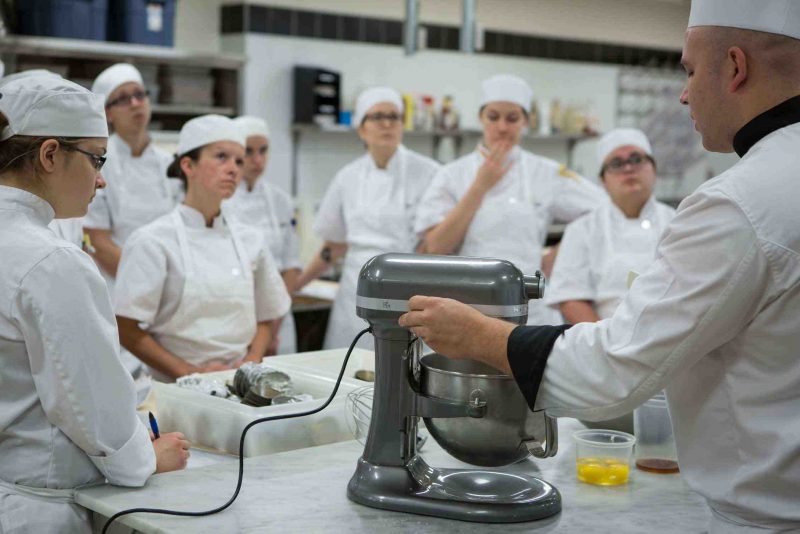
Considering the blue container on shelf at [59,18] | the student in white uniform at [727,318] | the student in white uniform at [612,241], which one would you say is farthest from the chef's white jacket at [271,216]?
the student in white uniform at [727,318]

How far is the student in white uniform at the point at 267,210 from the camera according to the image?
4.53 meters

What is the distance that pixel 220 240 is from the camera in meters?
3.19

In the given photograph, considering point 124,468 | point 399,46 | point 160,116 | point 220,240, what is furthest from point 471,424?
point 399,46

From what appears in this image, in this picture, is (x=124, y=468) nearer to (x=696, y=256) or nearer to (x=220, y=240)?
(x=696, y=256)

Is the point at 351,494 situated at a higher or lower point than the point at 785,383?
lower

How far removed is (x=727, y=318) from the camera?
1394mm

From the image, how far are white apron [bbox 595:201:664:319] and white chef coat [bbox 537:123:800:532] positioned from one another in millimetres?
2072

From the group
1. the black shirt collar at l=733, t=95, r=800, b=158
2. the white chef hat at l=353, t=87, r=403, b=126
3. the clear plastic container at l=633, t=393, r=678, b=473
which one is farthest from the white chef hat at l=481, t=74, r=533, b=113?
the black shirt collar at l=733, t=95, r=800, b=158

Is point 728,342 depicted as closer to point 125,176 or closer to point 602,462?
point 602,462

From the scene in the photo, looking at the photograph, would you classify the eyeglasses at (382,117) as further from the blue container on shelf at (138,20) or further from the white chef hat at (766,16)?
the white chef hat at (766,16)

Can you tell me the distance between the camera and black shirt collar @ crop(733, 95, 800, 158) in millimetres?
1442

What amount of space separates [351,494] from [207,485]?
27 centimetres

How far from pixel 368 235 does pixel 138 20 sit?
7.91ft

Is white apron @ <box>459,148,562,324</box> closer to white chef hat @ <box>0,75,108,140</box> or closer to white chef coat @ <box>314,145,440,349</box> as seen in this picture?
white chef coat @ <box>314,145,440,349</box>
